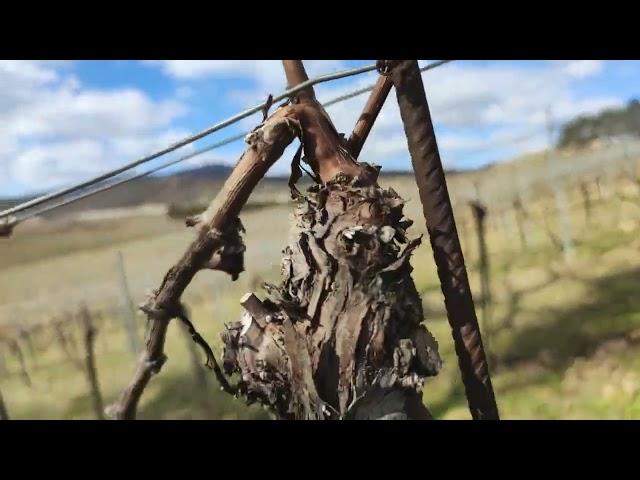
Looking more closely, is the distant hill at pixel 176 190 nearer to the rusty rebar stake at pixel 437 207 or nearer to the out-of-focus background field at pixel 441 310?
the out-of-focus background field at pixel 441 310

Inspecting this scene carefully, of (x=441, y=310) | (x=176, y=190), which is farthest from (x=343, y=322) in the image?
(x=176, y=190)

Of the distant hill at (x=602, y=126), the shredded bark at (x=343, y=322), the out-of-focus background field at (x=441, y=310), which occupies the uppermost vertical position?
the distant hill at (x=602, y=126)

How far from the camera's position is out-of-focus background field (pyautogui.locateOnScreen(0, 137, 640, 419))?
1086 mm

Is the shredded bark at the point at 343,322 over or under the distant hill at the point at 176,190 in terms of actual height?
under

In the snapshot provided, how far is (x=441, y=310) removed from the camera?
0.93 meters

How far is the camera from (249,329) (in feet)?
2.19

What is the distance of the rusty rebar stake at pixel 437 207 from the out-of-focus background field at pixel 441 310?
0.68 ft

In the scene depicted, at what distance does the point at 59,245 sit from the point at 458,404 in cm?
81

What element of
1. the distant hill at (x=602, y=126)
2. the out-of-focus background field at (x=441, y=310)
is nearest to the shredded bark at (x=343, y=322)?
the out-of-focus background field at (x=441, y=310)

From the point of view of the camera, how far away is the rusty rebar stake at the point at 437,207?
0.72m

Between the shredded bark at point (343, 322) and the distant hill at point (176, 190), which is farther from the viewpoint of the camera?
the distant hill at point (176, 190)
